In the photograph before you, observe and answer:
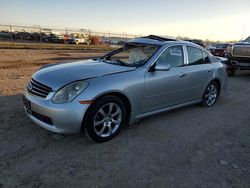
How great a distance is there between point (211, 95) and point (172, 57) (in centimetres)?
189

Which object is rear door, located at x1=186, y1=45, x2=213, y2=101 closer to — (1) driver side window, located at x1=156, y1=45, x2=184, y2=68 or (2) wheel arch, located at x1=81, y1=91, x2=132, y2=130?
(1) driver side window, located at x1=156, y1=45, x2=184, y2=68

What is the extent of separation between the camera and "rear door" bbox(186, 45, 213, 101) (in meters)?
5.05

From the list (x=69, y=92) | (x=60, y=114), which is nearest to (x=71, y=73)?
(x=69, y=92)

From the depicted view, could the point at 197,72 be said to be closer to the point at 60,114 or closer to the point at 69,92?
the point at 69,92

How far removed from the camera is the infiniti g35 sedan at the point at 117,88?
11.0 ft

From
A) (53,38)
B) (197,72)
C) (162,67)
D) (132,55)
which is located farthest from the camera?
(53,38)

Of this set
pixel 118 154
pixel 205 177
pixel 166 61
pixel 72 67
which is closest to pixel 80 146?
pixel 118 154

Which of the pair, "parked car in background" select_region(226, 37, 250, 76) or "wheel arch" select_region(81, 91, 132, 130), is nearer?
"wheel arch" select_region(81, 91, 132, 130)

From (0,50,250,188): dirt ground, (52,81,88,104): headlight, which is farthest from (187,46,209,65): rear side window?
(52,81,88,104): headlight

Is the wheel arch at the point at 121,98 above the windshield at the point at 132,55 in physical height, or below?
below

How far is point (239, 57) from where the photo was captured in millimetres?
10258

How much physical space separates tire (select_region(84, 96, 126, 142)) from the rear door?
6.14 ft

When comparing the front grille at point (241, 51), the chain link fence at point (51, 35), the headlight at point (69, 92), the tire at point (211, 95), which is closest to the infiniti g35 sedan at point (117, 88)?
the headlight at point (69, 92)

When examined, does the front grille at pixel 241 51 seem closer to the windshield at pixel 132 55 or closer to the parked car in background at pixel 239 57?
the parked car in background at pixel 239 57
